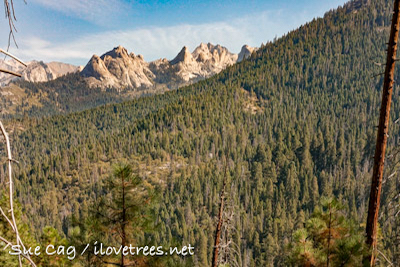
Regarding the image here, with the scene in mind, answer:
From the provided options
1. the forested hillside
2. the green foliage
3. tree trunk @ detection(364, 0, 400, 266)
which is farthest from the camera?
the forested hillside

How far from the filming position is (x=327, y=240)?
7.41 meters

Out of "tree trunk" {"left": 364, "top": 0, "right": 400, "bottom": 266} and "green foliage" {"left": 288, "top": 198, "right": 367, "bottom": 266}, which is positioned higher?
"tree trunk" {"left": 364, "top": 0, "right": 400, "bottom": 266}

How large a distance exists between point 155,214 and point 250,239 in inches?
3109

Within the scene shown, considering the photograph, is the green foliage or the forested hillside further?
the forested hillside

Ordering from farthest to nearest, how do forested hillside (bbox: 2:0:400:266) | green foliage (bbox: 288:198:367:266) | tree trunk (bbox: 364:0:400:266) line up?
forested hillside (bbox: 2:0:400:266), tree trunk (bbox: 364:0:400:266), green foliage (bbox: 288:198:367:266)

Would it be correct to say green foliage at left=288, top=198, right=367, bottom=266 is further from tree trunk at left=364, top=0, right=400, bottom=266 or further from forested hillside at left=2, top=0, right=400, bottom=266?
forested hillside at left=2, top=0, right=400, bottom=266

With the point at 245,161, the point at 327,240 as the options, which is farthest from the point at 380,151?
the point at 245,161

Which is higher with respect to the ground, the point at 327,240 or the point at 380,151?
the point at 380,151

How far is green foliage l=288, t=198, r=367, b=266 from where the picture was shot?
6449mm

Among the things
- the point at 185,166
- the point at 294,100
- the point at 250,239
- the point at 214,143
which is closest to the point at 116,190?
the point at 250,239

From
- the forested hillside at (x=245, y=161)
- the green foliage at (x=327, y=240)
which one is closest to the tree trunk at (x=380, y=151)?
the green foliage at (x=327, y=240)

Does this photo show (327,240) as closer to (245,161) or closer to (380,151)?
(380,151)

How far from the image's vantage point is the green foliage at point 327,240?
21.2 ft

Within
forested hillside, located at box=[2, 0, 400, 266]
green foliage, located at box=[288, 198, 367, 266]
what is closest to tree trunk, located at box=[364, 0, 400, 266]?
green foliage, located at box=[288, 198, 367, 266]
